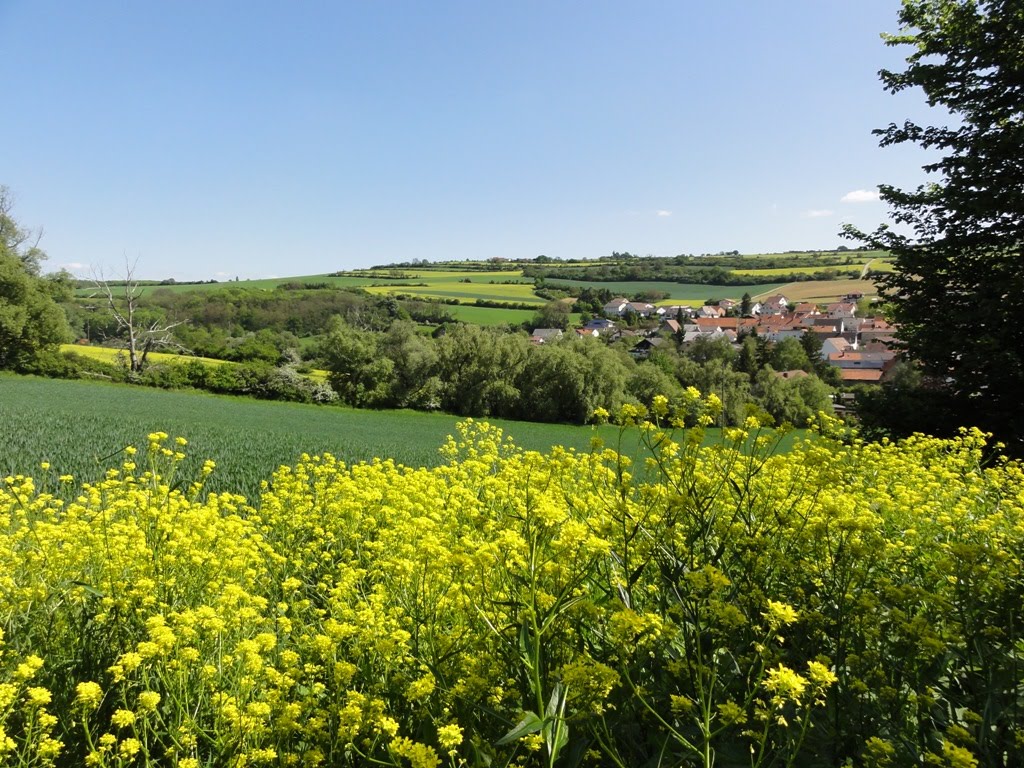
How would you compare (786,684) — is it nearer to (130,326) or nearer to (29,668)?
(29,668)

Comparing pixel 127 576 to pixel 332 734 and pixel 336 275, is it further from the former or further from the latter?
pixel 336 275

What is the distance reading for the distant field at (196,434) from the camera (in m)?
9.85

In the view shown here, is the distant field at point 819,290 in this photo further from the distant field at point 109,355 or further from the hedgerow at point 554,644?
the hedgerow at point 554,644

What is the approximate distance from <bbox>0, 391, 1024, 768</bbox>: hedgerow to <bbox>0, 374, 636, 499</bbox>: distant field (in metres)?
1.41

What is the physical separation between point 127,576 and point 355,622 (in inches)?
63.9

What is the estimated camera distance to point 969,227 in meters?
11.7

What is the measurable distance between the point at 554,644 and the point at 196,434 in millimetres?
15869

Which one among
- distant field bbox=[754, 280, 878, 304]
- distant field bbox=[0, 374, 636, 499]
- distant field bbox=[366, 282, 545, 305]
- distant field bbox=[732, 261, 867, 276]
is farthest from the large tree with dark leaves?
distant field bbox=[732, 261, 867, 276]

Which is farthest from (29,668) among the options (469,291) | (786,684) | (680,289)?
(680,289)

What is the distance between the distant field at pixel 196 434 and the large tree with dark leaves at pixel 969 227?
794cm

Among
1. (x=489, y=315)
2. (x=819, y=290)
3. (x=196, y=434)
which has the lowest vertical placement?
(x=196, y=434)

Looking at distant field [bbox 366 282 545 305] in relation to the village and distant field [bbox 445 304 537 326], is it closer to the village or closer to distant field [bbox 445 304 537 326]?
distant field [bbox 445 304 537 326]

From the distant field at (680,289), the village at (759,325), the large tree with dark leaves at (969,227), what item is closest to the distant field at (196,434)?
the large tree with dark leaves at (969,227)

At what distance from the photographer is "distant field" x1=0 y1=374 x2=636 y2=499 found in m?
9.85
